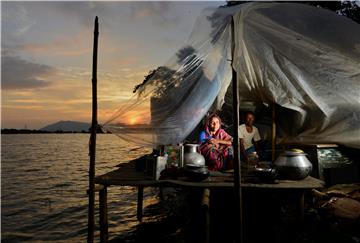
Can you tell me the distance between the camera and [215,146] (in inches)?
259

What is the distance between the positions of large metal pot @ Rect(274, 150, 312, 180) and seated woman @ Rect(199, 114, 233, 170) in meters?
1.38

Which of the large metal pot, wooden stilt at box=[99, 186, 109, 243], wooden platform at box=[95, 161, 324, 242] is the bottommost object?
wooden stilt at box=[99, 186, 109, 243]

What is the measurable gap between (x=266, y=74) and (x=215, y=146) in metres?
1.85

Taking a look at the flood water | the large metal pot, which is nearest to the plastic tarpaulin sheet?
the large metal pot

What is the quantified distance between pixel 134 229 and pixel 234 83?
21.7ft

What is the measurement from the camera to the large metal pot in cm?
535

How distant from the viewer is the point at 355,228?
15.9 feet

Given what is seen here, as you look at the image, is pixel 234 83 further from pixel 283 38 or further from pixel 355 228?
pixel 355 228

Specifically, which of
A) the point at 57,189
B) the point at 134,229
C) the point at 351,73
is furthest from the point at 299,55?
the point at 57,189

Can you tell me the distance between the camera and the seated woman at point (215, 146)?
21.4 ft

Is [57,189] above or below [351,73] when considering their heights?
below

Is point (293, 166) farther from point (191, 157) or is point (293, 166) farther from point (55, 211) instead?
point (55, 211)

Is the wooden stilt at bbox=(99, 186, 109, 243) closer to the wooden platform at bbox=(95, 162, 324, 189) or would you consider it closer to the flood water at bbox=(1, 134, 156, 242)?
the wooden platform at bbox=(95, 162, 324, 189)

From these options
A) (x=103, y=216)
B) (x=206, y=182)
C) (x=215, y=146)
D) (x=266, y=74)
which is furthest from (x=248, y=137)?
(x=103, y=216)
